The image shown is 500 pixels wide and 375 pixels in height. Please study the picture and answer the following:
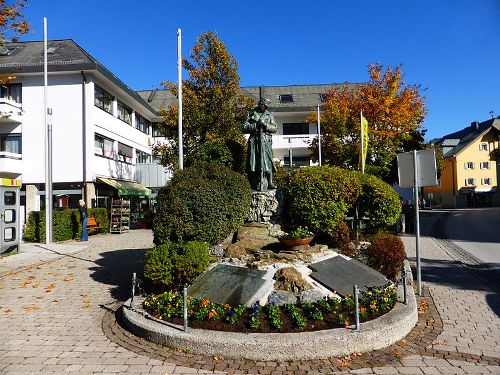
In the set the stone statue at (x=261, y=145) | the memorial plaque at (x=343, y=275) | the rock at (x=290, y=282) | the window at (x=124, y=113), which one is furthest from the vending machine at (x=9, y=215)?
the window at (x=124, y=113)

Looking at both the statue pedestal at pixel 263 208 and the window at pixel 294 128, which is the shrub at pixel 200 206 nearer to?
the statue pedestal at pixel 263 208

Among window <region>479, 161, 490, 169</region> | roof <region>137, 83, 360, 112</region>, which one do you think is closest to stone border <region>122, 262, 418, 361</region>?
roof <region>137, 83, 360, 112</region>

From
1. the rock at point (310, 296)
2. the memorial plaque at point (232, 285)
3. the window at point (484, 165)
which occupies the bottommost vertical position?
the rock at point (310, 296)

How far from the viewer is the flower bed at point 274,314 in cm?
511

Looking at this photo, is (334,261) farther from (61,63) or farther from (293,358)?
(61,63)

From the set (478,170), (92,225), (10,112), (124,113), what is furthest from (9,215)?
(478,170)

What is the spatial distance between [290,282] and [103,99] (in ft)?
68.0

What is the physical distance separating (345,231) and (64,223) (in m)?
12.9

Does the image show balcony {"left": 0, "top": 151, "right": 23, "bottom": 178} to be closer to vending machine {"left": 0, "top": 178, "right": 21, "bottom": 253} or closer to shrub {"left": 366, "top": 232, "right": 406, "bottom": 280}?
vending machine {"left": 0, "top": 178, "right": 21, "bottom": 253}

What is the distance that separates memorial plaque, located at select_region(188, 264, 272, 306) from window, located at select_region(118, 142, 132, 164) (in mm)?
20682

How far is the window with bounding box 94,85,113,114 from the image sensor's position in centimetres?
2234

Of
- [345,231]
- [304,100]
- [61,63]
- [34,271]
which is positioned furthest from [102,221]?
[304,100]

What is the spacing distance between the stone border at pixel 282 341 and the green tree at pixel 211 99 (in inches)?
536

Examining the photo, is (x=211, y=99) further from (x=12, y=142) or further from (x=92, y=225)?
(x=12, y=142)
